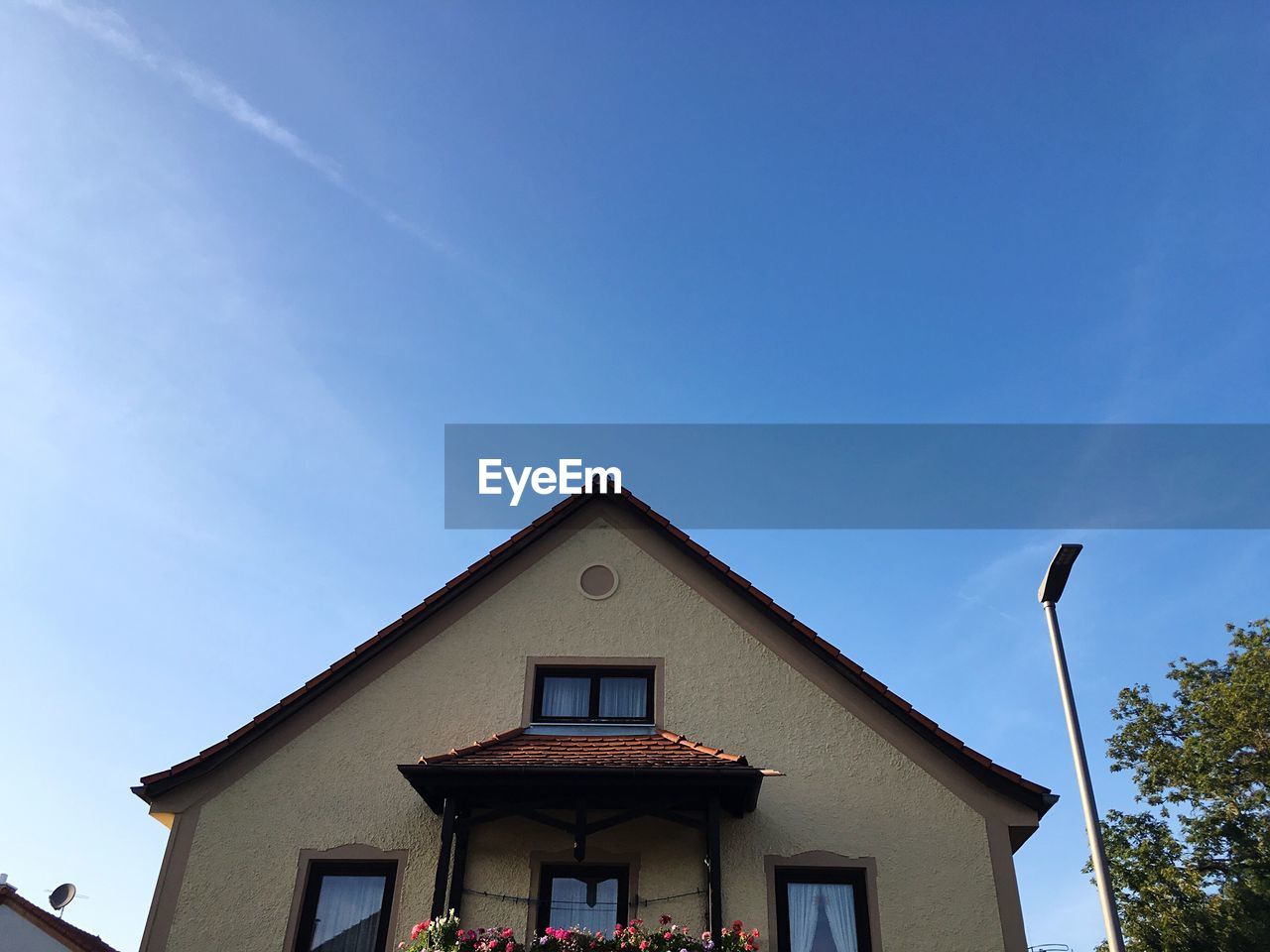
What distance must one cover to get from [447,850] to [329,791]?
220 cm

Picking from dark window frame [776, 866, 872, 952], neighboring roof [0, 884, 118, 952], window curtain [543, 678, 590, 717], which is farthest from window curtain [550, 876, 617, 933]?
neighboring roof [0, 884, 118, 952]

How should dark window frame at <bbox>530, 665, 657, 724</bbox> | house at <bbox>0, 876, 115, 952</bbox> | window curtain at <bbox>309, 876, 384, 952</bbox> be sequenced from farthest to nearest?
house at <bbox>0, 876, 115, 952</bbox>, dark window frame at <bbox>530, 665, 657, 724</bbox>, window curtain at <bbox>309, 876, 384, 952</bbox>

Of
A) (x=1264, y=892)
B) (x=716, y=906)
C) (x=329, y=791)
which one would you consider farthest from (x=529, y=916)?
(x=1264, y=892)

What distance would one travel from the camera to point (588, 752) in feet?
40.4

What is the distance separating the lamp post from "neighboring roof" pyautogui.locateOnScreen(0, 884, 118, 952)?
1404 centimetres

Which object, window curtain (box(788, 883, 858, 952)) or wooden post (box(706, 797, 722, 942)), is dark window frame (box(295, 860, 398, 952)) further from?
window curtain (box(788, 883, 858, 952))

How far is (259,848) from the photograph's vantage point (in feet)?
40.9

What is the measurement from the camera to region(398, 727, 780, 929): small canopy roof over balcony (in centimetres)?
1149

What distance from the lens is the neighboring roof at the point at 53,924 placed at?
50.8ft

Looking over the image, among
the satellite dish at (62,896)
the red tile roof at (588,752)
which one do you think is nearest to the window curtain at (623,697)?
the red tile roof at (588,752)

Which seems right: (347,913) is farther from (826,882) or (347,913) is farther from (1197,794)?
(1197,794)

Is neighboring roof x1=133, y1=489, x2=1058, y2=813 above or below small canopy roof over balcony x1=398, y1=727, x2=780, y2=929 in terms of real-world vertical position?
above

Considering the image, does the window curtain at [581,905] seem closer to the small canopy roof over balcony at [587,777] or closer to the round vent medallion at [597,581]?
the small canopy roof over balcony at [587,777]

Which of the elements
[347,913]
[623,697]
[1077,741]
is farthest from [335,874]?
[1077,741]
